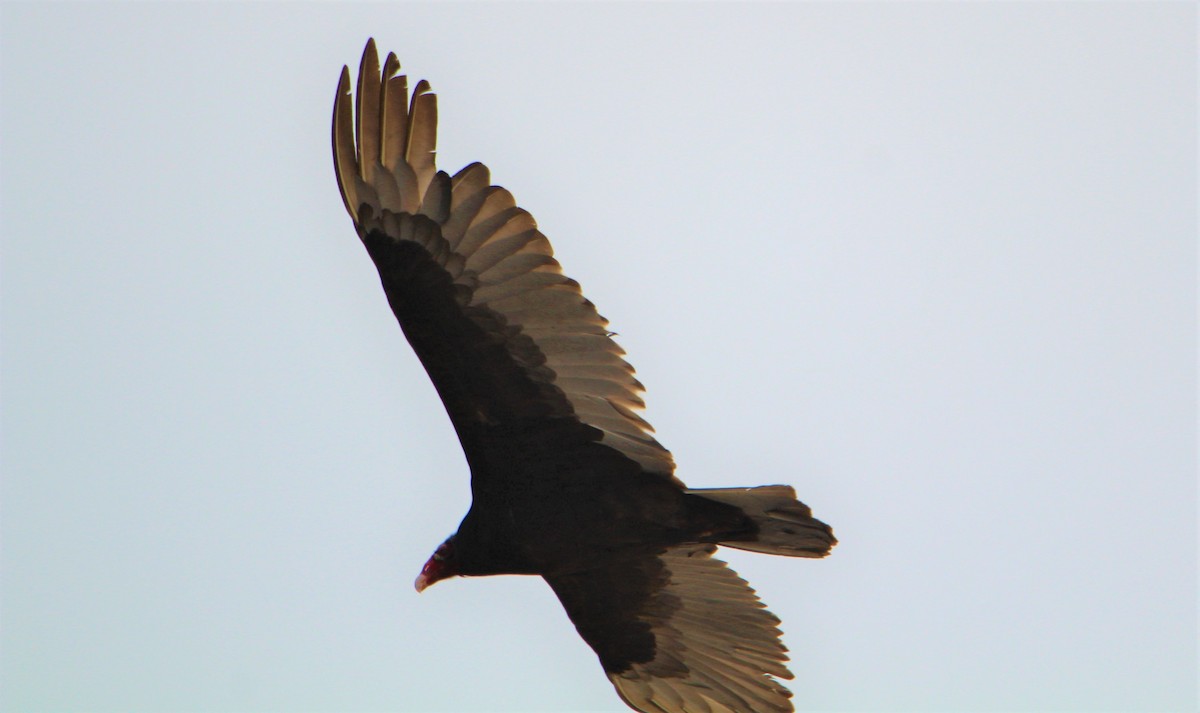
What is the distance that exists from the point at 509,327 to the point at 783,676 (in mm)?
2338

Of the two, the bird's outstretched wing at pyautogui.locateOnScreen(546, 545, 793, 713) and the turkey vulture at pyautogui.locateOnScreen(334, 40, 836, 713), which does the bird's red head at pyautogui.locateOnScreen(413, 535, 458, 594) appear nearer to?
the turkey vulture at pyautogui.locateOnScreen(334, 40, 836, 713)

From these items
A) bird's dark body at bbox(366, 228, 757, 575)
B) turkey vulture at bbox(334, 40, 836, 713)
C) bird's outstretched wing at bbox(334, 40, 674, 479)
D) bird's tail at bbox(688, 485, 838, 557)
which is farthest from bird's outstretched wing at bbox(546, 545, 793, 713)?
bird's outstretched wing at bbox(334, 40, 674, 479)

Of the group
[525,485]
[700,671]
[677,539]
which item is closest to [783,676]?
[700,671]

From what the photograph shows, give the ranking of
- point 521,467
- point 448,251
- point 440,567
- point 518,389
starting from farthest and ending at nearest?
point 440,567 → point 521,467 → point 518,389 → point 448,251

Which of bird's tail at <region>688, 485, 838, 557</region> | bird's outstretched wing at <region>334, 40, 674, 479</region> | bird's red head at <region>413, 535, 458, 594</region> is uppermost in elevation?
bird's outstretched wing at <region>334, 40, 674, 479</region>

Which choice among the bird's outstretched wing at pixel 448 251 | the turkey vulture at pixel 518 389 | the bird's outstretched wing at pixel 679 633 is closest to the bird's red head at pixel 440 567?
the turkey vulture at pixel 518 389

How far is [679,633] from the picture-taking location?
7.18 m

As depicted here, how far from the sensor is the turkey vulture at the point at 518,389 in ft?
19.6

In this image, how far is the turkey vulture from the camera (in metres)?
5.97

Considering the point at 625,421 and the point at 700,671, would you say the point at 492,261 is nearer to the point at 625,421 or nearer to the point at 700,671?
the point at 625,421

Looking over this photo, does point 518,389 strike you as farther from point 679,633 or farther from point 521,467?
point 679,633

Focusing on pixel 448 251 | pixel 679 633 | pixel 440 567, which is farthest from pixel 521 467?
pixel 679 633

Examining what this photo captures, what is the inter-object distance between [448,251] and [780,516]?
176 centimetres

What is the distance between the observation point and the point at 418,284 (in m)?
6.01
